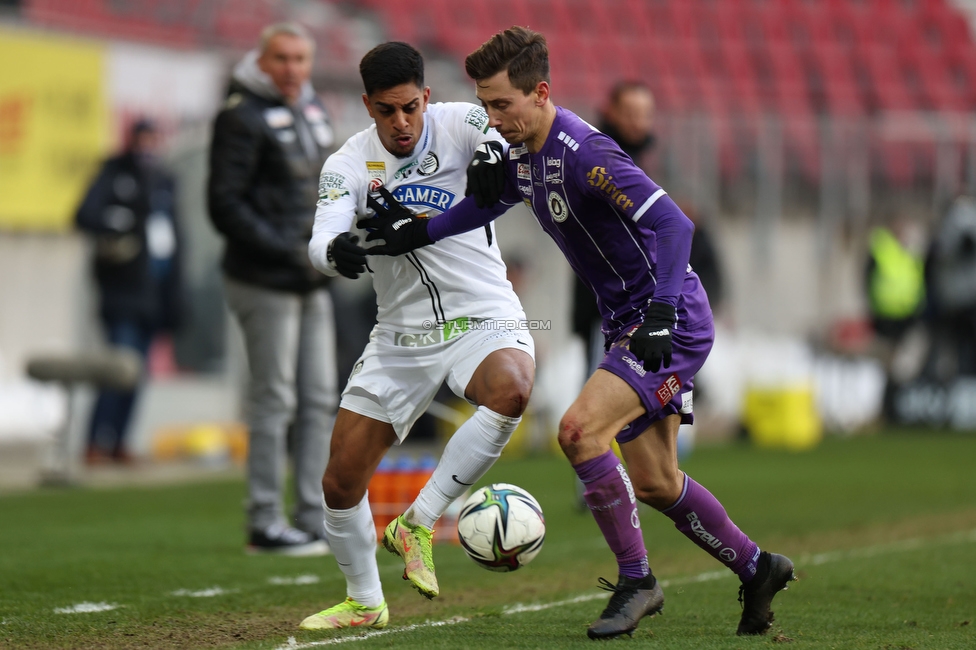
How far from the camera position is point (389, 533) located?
182 inches

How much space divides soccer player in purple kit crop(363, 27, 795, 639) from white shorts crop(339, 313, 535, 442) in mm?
348

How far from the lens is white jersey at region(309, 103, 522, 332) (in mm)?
4848

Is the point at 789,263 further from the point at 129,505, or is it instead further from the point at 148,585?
the point at 148,585

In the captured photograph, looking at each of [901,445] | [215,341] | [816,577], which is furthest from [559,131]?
[901,445]

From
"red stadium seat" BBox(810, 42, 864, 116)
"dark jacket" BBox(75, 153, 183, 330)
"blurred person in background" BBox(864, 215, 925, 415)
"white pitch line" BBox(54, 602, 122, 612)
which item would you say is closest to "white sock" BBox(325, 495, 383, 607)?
"white pitch line" BBox(54, 602, 122, 612)

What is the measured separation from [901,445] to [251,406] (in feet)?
28.9

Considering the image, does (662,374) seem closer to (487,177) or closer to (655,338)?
(655,338)

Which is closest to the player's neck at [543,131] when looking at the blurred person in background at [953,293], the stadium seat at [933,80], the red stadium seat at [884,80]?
the blurred person in background at [953,293]

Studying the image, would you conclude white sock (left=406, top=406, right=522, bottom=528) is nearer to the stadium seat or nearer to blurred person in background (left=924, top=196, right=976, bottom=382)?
blurred person in background (left=924, top=196, right=976, bottom=382)

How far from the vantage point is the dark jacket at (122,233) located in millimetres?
10891

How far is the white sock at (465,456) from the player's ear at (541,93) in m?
1.06

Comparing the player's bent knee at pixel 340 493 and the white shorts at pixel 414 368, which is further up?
the white shorts at pixel 414 368

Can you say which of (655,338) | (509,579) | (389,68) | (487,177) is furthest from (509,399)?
(509,579)

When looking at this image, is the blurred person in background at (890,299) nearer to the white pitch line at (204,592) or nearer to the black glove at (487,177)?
the white pitch line at (204,592)
